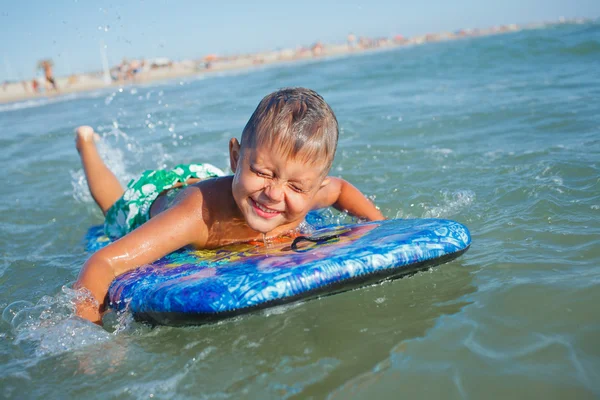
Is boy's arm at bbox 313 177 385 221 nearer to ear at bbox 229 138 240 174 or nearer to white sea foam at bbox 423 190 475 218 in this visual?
white sea foam at bbox 423 190 475 218

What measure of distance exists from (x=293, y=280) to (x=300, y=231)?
1.11 metres

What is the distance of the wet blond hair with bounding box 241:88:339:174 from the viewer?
2602 millimetres

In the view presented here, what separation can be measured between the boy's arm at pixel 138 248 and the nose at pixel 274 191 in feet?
1.72

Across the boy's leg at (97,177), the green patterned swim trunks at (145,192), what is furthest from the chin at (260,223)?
the boy's leg at (97,177)

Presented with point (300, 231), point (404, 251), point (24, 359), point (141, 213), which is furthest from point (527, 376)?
point (141, 213)

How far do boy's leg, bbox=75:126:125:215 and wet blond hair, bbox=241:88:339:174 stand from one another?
2102 millimetres

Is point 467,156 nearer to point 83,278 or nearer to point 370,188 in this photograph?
point 370,188

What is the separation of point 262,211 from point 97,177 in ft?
7.50

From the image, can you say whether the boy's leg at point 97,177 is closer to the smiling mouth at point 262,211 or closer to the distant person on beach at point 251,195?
the distant person on beach at point 251,195

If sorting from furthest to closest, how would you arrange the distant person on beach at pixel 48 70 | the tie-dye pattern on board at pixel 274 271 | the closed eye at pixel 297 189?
1. the distant person on beach at pixel 48 70
2. the closed eye at pixel 297 189
3. the tie-dye pattern on board at pixel 274 271

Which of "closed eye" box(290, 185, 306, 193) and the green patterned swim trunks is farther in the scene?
the green patterned swim trunks

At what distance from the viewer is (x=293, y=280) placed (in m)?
2.39

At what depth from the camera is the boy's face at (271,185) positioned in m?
2.63

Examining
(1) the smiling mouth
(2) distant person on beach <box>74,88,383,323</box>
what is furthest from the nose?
(1) the smiling mouth
